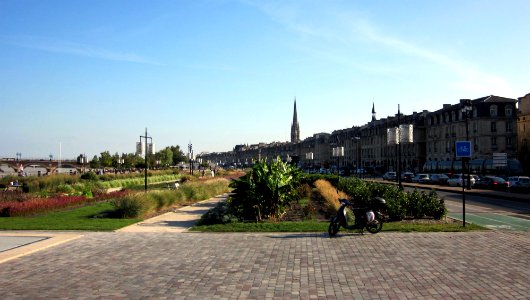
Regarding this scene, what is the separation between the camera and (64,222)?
649 inches

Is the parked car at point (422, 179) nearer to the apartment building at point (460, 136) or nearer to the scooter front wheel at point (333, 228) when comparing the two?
the apartment building at point (460, 136)

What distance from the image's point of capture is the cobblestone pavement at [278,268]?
7.32 meters

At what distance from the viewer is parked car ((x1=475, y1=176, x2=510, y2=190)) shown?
39609 millimetres

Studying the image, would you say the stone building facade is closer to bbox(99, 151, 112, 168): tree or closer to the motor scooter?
the motor scooter

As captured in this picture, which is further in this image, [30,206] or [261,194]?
[30,206]

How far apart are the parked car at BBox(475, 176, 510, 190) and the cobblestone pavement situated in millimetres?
29807

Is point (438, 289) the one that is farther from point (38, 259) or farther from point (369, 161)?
point (369, 161)

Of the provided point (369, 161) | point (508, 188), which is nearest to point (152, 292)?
point (508, 188)

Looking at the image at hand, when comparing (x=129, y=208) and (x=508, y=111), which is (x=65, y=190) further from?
(x=508, y=111)

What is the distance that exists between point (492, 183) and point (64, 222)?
3733 cm

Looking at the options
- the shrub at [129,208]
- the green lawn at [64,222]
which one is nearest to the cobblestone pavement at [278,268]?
the green lawn at [64,222]

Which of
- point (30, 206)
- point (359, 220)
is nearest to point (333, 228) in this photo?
point (359, 220)

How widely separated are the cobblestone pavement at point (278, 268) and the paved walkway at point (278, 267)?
18mm

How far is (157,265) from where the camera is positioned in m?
9.34
